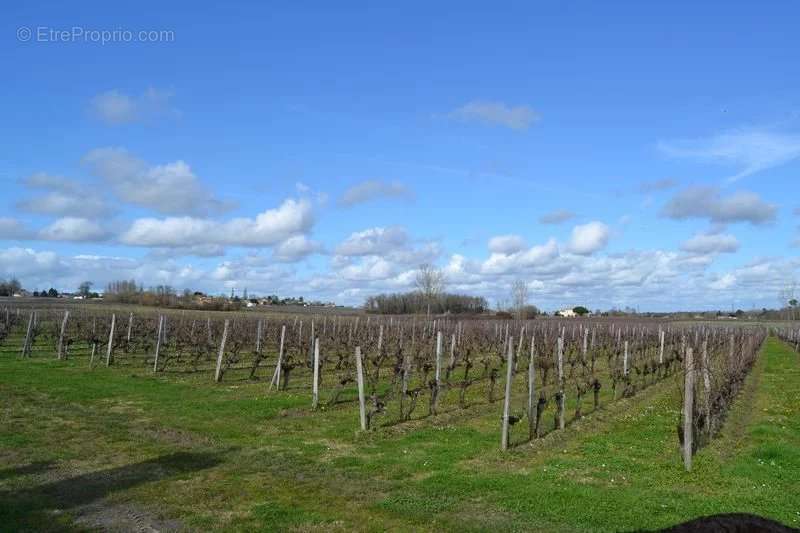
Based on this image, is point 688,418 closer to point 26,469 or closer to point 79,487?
point 79,487

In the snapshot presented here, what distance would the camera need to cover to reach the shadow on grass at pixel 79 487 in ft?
21.9

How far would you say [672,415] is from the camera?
13875 mm

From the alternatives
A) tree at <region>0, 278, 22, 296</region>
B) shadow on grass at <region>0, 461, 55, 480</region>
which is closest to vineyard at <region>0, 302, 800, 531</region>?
shadow on grass at <region>0, 461, 55, 480</region>

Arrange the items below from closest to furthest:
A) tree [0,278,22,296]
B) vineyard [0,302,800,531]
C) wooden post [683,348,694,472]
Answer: vineyard [0,302,800,531] < wooden post [683,348,694,472] < tree [0,278,22,296]

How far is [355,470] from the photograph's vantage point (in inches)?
350

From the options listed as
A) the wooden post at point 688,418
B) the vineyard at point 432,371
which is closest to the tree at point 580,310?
the vineyard at point 432,371

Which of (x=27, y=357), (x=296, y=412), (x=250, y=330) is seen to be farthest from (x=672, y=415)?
(x=250, y=330)

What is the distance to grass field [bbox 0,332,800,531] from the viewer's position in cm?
679

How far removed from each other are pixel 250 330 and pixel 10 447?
25.7 metres

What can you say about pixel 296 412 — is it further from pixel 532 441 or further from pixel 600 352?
pixel 600 352

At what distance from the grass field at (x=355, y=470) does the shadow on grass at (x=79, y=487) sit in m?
0.03

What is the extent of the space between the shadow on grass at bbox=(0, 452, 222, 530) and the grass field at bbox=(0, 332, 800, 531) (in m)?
0.03

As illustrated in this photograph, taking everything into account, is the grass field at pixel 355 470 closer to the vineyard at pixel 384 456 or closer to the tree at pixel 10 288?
the vineyard at pixel 384 456

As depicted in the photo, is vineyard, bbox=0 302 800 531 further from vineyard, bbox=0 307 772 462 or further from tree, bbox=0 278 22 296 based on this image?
tree, bbox=0 278 22 296
